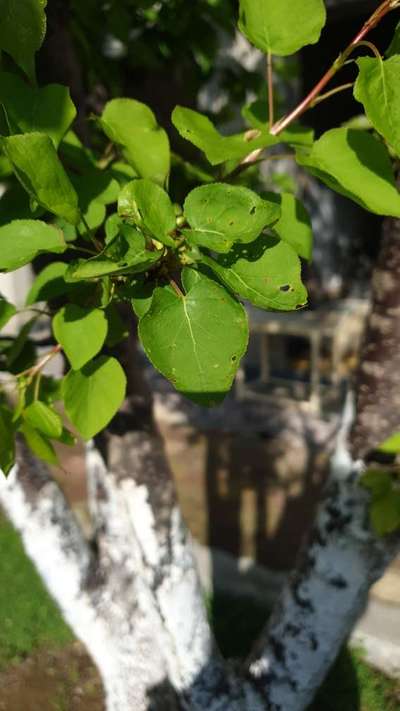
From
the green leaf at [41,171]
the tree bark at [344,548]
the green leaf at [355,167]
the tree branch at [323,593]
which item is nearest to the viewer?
the green leaf at [41,171]

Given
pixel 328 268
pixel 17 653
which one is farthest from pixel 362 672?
pixel 328 268

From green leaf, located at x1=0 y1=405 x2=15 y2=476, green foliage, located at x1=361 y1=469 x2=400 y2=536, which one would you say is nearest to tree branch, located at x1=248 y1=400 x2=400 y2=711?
green foliage, located at x1=361 y1=469 x2=400 y2=536

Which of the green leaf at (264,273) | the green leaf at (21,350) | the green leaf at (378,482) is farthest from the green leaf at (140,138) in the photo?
the green leaf at (378,482)

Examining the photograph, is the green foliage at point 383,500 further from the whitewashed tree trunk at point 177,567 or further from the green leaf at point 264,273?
the green leaf at point 264,273

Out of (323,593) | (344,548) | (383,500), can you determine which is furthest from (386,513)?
A: (323,593)

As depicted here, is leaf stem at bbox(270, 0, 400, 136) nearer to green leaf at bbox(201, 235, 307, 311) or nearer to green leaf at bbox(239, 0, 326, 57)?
green leaf at bbox(239, 0, 326, 57)

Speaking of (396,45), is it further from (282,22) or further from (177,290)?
(177,290)
